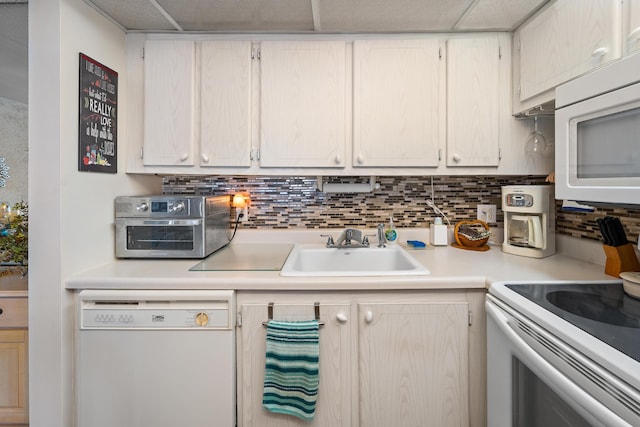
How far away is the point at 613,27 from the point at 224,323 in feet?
5.74

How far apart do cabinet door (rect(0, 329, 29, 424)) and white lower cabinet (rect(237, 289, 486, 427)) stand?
2.98 ft

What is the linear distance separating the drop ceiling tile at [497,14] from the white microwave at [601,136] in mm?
634

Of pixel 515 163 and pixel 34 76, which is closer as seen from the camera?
pixel 34 76

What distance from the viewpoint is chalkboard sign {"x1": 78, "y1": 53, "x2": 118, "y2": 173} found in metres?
1.35

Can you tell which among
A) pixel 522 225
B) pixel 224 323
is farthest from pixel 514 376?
pixel 224 323

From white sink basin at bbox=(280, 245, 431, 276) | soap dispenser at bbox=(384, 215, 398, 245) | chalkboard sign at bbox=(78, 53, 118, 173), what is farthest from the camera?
soap dispenser at bbox=(384, 215, 398, 245)

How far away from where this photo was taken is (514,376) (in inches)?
40.6

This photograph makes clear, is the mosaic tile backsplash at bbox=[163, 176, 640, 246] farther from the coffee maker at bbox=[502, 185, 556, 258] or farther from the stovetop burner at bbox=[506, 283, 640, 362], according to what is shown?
the stovetop burner at bbox=[506, 283, 640, 362]

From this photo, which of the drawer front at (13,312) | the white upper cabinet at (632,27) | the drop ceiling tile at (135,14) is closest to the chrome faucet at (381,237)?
the white upper cabinet at (632,27)

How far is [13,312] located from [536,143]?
2.52 m

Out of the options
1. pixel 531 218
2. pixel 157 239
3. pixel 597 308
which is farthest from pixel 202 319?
pixel 531 218

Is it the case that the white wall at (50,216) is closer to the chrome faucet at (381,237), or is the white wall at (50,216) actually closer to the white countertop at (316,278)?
the white countertop at (316,278)

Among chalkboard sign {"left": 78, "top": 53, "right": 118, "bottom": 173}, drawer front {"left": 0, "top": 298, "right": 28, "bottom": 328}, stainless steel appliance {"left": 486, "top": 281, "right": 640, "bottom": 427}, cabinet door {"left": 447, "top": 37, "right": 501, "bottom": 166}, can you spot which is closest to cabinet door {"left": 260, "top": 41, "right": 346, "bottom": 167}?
cabinet door {"left": 447, "top": 37, "right": 501, "bottom": 166}

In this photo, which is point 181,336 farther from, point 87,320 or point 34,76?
point 34,76
